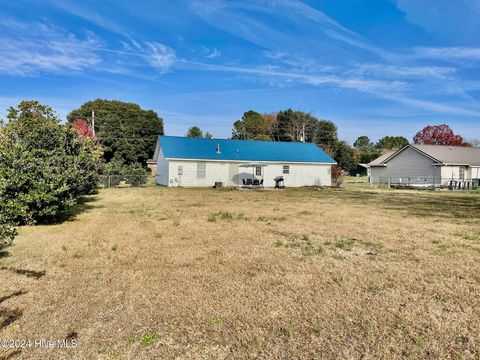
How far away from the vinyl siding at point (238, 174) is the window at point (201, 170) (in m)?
0.18

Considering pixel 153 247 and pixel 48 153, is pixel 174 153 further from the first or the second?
pixel 153 247

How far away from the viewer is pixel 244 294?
4.65 m

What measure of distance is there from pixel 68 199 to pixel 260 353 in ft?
31.3

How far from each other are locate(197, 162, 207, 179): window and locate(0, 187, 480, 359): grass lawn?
20766 millimetres

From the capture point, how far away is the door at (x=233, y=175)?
30656mm

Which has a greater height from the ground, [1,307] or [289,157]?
[289,157]

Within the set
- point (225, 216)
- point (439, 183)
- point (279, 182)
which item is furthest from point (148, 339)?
point (439, 183)

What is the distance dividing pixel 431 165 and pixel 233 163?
20.3 m

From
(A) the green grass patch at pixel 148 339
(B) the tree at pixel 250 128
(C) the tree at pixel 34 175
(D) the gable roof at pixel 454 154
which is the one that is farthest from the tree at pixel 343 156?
(A) the green grass patch at pixel 148 339

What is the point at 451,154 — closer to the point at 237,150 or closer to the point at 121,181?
the point at 237,150

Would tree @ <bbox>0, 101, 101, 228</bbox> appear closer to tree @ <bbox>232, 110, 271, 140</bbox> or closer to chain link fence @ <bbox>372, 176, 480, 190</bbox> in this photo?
chain link fence @ <bbox>372, 176, 480, 190</bbox>

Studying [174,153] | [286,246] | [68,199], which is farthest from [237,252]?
[174,153]

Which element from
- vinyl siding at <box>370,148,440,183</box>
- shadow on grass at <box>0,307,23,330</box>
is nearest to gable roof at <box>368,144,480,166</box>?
vinyl siding at <box>370,148,440,183</box>

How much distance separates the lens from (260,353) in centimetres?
323
